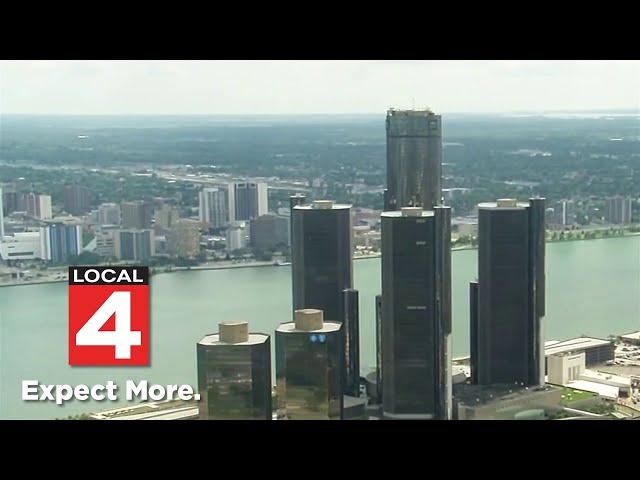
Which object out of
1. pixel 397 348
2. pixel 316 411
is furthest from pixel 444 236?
pixel 316 411

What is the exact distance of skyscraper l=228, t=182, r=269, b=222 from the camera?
8414 mm

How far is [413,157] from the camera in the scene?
23.8ft

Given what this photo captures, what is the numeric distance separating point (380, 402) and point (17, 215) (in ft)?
14.0

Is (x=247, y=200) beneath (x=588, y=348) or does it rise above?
above

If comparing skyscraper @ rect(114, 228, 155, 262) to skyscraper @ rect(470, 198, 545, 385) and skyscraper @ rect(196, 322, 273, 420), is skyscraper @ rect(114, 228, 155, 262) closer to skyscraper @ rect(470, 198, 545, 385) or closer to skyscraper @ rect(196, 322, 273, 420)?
skyscraper @ rect(470, 198, 545, 385)

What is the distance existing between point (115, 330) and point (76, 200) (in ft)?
22.0

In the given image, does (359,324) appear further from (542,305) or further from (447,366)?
(542,305)

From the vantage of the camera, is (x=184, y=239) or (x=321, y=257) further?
(x=184, y=239)

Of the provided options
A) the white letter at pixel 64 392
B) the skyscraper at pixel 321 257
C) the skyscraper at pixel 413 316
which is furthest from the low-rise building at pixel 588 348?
the white letter at pixel 64 392

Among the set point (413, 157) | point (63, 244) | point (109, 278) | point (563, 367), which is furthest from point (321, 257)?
point (109, 278)

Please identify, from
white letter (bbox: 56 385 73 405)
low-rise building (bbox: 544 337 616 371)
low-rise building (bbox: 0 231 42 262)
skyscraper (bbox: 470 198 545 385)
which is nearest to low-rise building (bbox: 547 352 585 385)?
low-rise building (bbox: 544 337 616 371)

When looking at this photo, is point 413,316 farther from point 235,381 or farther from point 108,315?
point 108,315

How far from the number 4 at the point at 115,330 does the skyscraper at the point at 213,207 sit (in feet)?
20.2
